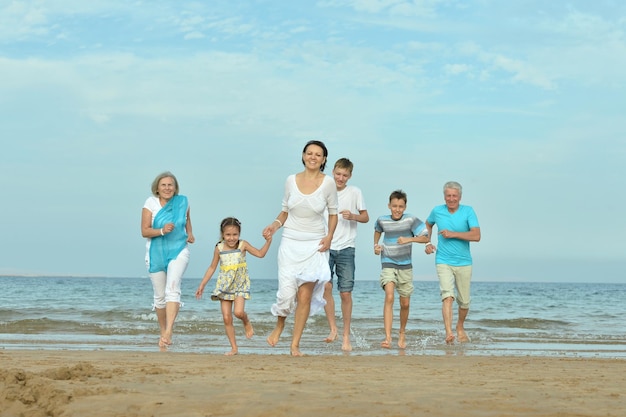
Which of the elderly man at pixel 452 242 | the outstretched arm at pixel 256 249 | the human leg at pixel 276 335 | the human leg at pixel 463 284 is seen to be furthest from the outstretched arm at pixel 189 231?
the human leg at pixel 463 284

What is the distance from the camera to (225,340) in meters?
11.3

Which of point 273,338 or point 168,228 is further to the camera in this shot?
point 168,228

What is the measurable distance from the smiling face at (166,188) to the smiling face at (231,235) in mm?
976

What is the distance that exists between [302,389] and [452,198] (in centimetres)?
548

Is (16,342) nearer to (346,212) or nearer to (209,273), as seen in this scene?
(209,273)

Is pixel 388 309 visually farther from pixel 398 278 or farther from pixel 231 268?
pixel 231 268

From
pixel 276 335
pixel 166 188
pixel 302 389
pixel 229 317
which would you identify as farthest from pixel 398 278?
pixel 302 389

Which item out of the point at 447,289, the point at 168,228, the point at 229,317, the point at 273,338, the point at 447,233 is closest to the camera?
the point at 273,338

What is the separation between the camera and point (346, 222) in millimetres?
9281

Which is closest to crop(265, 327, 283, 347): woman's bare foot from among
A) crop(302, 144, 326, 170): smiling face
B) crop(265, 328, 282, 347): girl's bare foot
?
crop(265, 328, 282, 347): girl's bare foot

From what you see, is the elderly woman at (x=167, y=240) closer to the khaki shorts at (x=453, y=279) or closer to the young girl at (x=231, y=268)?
the young girl at (x=231, y=268)

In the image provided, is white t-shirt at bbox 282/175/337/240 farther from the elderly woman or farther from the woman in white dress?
the elderly woman

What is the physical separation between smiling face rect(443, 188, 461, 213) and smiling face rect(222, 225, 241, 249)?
317cm

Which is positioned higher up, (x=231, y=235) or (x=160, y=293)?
(x=231, y=235)
